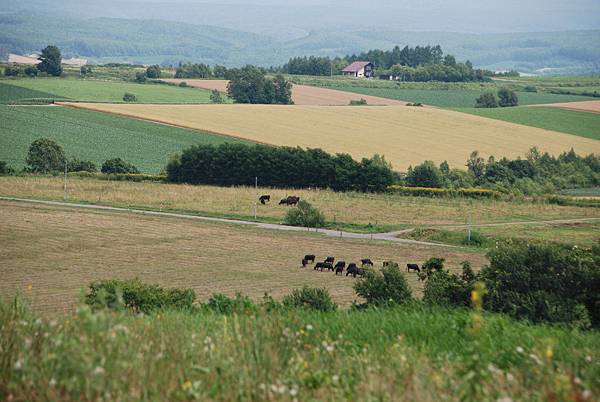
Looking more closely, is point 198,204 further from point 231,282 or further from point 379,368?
point 379,368

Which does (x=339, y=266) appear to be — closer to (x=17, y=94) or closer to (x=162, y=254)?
(x=162, y=254)

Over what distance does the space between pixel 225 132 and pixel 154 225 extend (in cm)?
4967

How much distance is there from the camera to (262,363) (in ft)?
29.9

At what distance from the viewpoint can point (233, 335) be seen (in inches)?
398

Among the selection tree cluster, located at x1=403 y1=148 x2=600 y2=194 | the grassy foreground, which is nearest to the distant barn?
tree cluster, located at x1=403 y1=148 x2=600 y2=194

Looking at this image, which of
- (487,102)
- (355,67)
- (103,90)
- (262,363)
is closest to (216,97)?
(103,90)

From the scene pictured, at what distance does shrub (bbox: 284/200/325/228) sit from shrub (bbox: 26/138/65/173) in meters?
31.6

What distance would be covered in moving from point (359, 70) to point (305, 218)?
133 meters

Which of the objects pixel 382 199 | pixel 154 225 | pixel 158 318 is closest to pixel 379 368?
pixel 158 318

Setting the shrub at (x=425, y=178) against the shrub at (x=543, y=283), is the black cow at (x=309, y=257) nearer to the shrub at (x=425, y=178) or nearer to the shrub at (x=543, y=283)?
the shrub at (x=543, y=283)

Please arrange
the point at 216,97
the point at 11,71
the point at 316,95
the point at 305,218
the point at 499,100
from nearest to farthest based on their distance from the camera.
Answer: the point at 305,218 → the point at 216,97 → the point at 316,95 → the point at 499,100 → the point at 11,71

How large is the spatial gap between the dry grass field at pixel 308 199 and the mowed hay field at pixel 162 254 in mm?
6984

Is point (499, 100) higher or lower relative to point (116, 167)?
higher

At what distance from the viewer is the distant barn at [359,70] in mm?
184500
